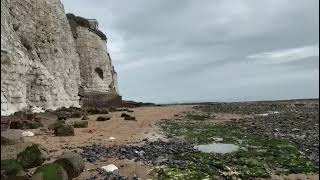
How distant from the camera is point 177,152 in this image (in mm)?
12820

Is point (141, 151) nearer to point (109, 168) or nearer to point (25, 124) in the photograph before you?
point (109, 168)

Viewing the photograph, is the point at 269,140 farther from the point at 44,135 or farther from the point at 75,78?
the point at 75,78

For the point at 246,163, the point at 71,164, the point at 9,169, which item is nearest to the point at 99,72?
the point at 246,163

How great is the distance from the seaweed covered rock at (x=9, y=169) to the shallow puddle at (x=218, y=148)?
6.57 metres

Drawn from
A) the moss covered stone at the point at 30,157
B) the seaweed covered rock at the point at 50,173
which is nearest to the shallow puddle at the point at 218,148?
the moss covered stone at the point at 30,157

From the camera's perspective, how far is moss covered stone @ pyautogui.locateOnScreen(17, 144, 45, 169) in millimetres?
9727

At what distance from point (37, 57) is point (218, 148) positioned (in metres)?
17.0

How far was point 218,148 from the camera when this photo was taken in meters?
14.3

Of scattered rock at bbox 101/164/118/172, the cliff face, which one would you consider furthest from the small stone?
scattered rock at bbox 101/164/118/172

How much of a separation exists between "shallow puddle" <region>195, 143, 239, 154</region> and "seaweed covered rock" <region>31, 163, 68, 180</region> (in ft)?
20.0

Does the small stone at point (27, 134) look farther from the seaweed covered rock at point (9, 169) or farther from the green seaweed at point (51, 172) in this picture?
the green seaweed at point (51, 172)

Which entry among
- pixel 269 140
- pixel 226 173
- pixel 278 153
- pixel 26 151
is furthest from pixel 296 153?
pixel 26 151

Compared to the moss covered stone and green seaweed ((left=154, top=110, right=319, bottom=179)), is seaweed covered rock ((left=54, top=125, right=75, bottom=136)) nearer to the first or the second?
green seaweed ((left=154, top=110, right=319, bottom=179))

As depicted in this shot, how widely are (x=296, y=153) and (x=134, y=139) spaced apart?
19.1 feet
